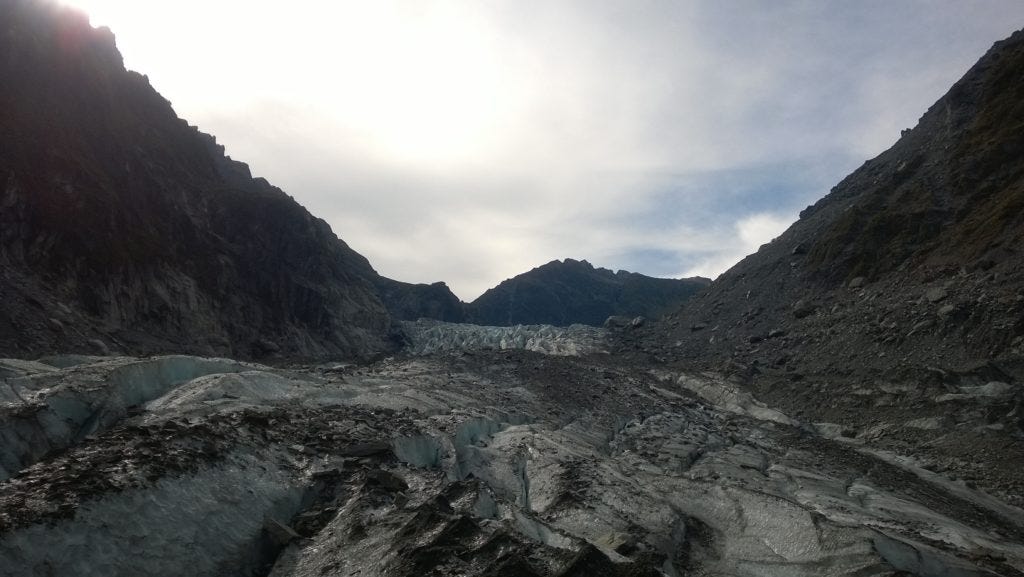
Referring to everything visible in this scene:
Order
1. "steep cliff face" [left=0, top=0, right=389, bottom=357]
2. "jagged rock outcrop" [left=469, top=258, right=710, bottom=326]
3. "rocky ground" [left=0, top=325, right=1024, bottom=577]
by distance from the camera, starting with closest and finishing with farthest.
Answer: "rocky ground" [left=0, top=325, right=1024, bottom=577], "steep cliff face" [left=0, top=0, right=389, bottom=357], "jagged rock outcrop" [left=469, top=258, right=710, bottom=326]

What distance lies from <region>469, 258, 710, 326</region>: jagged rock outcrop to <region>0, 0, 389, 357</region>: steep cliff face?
71021mm

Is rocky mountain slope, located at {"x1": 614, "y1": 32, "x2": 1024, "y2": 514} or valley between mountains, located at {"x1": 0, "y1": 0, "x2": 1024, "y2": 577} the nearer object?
valley between mountains, located at {"x1": 0, "y1": 0, "x2": 1024, "y2": 577}

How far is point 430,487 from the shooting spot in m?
10.6

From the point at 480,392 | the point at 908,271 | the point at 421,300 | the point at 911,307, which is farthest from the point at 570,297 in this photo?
the point at 480,392

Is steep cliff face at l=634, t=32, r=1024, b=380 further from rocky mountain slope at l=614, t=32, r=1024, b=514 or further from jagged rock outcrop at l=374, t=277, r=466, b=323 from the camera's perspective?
jagged rock outcrop at l=374, t=277, r=466, b=323

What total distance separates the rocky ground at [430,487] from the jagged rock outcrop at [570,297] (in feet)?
378

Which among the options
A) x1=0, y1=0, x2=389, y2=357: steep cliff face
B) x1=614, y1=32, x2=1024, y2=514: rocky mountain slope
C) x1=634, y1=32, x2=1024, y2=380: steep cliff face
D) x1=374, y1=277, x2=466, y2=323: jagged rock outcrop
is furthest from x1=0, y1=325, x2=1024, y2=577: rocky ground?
x1=374, y1=277, x2=466, y2=323: jagged rock outcrop

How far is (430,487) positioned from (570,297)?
13908 cm

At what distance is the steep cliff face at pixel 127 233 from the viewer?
37.3 metres

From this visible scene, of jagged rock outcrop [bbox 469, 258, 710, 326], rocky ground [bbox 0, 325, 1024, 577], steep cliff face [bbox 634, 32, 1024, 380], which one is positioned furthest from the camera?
jagged rock outcrop [bbox 469, 258, 710, 326]

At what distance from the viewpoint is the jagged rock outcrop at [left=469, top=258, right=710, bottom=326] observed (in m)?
141

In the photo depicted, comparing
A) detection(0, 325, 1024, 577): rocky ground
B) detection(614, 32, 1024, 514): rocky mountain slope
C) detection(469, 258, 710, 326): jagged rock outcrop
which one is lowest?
detection(0, 325, 1024, 577): rocky ground

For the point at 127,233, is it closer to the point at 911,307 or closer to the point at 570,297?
the point at 911,307

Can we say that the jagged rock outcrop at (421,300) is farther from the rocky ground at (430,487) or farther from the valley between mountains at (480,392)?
the rocky ground at (430,487)
